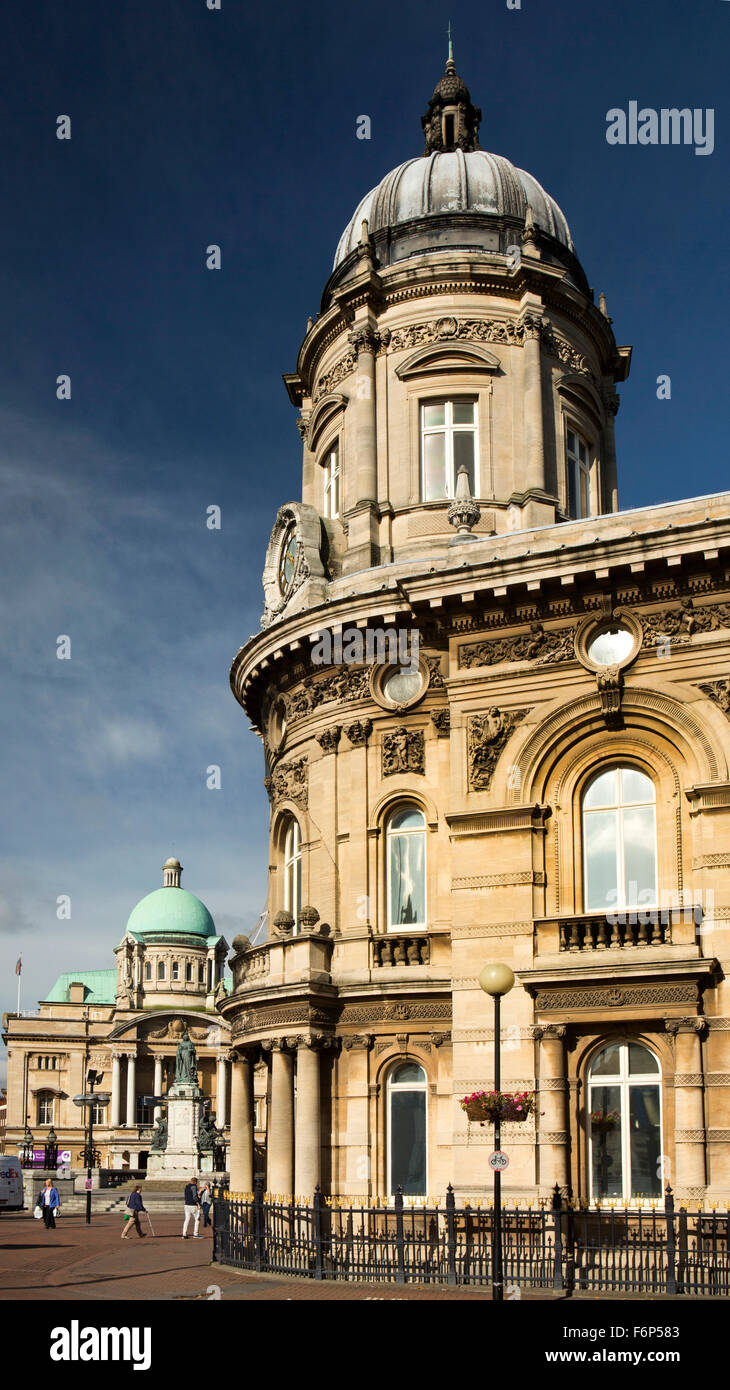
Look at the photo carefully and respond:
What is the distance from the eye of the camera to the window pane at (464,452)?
35.8 m

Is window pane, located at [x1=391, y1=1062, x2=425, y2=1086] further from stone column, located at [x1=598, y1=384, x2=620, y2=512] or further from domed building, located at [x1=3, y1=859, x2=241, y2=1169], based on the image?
domed building, located at [x1=3, y1=859, x2=241, y2=1169]

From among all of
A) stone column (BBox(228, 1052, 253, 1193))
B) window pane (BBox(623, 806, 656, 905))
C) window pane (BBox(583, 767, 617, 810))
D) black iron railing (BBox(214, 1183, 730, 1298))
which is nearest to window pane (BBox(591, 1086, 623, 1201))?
black iron railing (BBox(214, 1183, 730, 1298))

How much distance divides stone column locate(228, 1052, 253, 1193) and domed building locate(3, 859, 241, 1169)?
286ft

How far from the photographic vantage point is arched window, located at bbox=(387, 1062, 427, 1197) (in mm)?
27312

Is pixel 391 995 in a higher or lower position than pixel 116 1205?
higher

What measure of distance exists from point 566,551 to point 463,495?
7.09 metres

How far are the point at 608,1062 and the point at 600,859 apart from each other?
3.62 m

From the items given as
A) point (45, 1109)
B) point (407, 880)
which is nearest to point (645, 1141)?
point (407, 880)

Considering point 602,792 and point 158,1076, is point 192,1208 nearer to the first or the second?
point 602,792

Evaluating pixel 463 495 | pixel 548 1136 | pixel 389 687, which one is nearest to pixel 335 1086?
pixel 548 1136

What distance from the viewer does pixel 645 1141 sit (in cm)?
2361

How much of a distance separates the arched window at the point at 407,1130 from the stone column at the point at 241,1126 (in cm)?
440
